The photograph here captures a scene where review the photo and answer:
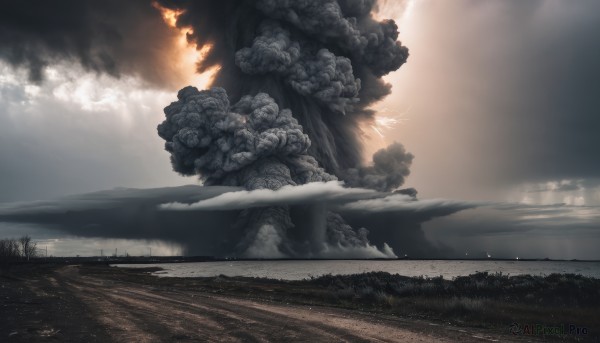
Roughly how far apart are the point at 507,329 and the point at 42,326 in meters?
17.8

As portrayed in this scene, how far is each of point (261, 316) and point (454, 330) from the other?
26.4 feet

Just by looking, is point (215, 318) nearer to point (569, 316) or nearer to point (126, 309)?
point (126, 309)

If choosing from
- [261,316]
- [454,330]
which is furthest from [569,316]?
[261,316]

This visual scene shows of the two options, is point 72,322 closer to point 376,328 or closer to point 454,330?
point 376,328

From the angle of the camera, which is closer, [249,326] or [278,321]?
[249,326]

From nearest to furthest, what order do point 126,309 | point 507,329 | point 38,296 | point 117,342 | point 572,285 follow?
point 117,342
point 507,329
point 126,309
point 38,296
point 572,285

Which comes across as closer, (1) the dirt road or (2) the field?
(1) the dirt road

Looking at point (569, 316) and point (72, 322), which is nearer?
point (72, 322)

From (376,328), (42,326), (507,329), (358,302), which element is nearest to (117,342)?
(42,326)

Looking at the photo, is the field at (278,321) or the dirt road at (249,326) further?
the field at (278,321)

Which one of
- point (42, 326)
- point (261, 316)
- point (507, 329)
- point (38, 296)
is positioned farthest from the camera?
point (38, 296)

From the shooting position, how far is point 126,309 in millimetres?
21484

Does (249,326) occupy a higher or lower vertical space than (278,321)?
higher

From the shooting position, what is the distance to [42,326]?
53.8 feet
